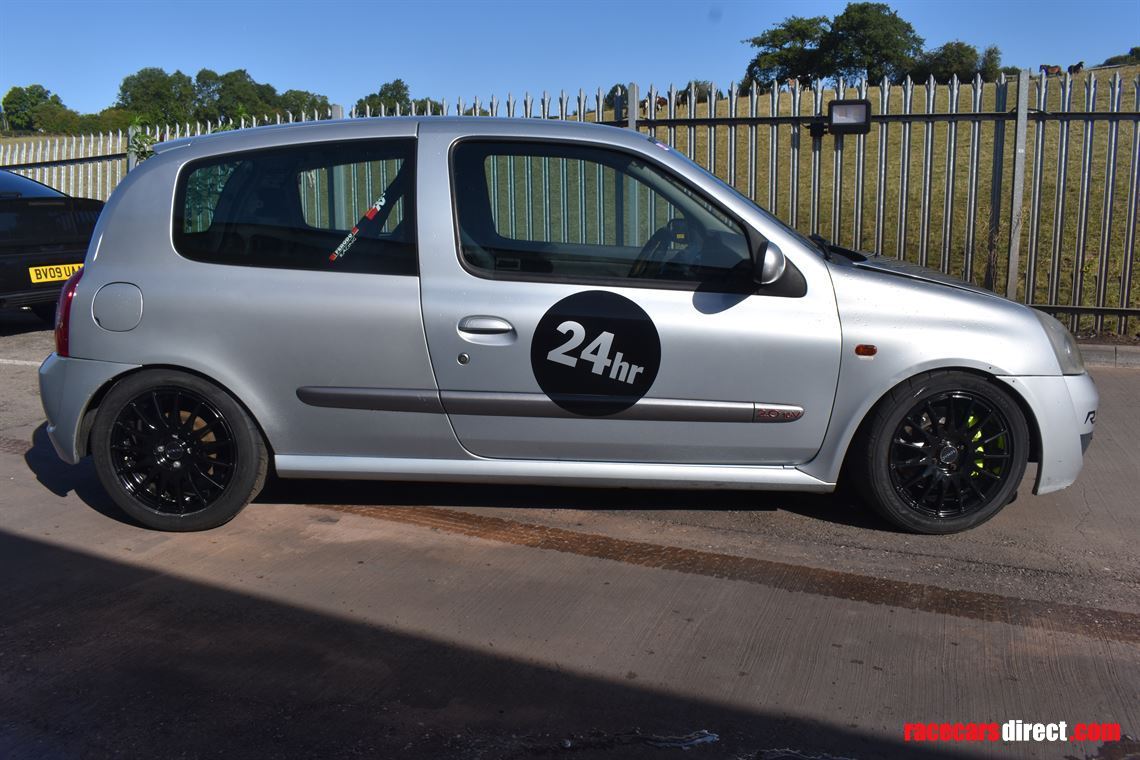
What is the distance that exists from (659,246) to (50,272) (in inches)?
273

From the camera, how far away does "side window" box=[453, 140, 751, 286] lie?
422 centimetres

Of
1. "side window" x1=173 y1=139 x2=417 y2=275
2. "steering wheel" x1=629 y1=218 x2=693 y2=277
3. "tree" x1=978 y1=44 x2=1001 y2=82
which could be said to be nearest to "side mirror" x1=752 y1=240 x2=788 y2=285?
"steering wheel" x1=629 y1=218 x2=693 y2=277

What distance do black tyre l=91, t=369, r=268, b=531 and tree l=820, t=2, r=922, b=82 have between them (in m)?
60.8

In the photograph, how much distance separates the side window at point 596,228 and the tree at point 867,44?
197ft

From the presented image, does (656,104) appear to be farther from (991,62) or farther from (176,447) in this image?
(991,62)

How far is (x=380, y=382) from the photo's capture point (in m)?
4.31

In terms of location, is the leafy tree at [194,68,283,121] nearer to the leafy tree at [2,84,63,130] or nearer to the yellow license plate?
the leafy tree at [2,84,63,130]

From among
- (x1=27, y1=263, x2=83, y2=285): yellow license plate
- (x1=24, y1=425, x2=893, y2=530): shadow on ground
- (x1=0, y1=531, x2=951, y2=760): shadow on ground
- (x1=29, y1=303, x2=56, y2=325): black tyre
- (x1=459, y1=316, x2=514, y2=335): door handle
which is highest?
(x1=27, y1=263, x2=83, y2=285): yellow license plate

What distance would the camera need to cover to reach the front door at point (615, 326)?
164 inches

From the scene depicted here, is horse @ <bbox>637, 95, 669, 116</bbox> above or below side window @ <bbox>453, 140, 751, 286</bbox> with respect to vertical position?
above

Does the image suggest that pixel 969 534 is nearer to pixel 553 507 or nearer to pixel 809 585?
pixel 809 585

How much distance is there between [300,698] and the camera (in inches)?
122

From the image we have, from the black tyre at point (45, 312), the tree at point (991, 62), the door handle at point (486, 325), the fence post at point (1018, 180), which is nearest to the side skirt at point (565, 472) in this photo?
the door handle at point (486, 325)

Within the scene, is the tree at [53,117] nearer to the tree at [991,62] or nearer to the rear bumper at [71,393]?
the tree at [991,62]
